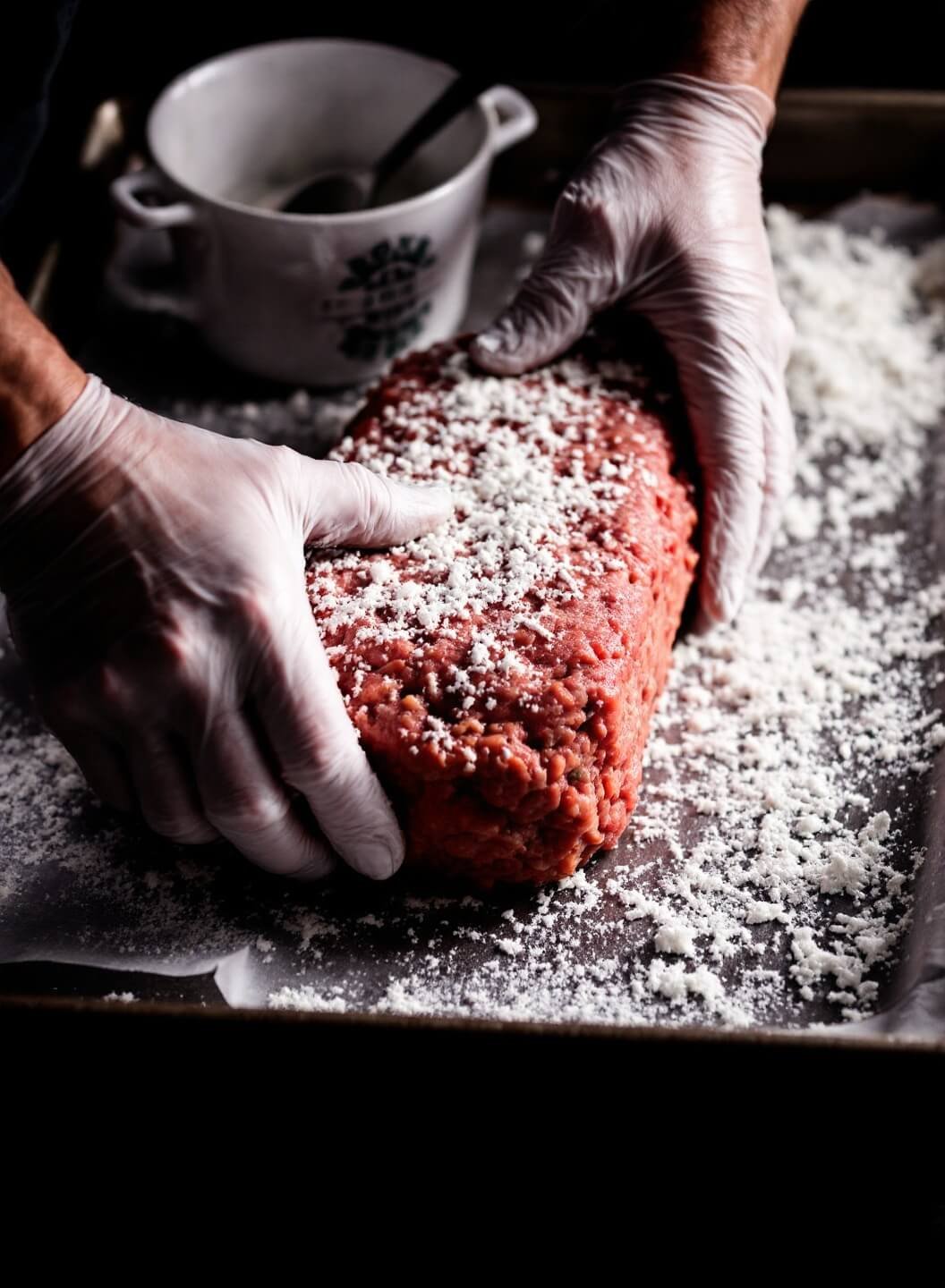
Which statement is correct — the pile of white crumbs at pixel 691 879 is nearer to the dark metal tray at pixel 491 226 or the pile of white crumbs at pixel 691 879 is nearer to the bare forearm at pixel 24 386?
the dark metal tray at pixel 491 226

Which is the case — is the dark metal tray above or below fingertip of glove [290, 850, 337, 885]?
above

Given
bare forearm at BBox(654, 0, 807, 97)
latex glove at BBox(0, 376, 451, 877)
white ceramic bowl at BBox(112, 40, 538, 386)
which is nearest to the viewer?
latex glove at BBox(0, 376, 451, 877)

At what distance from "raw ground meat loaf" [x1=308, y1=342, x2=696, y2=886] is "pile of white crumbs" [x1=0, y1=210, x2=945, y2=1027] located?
0.30 feet

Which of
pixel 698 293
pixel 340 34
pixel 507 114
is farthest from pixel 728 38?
pixel 340 34

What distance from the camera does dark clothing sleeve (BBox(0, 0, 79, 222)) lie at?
1998mm

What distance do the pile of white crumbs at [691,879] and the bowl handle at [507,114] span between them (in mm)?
1077

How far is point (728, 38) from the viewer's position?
7.26 ft

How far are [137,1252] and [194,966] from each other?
37 cm

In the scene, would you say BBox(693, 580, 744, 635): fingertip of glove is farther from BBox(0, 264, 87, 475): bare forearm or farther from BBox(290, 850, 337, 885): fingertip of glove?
BBox(0, 264, 87, 475): bare forearm

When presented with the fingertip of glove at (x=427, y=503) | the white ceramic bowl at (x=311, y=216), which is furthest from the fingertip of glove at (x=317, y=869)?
the white ceramic bowl at (x=311, y=216)

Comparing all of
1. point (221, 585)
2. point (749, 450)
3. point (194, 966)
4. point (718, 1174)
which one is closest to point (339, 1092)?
point (194, 966)

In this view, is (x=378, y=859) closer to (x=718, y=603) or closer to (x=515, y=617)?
(x=515, y=617)

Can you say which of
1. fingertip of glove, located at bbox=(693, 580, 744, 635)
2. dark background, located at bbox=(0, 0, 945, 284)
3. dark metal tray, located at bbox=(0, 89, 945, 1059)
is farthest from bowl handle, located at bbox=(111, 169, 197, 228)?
fingertip of glove, located at bbox=(693, 580, 744, 635)

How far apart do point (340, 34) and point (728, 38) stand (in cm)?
119
